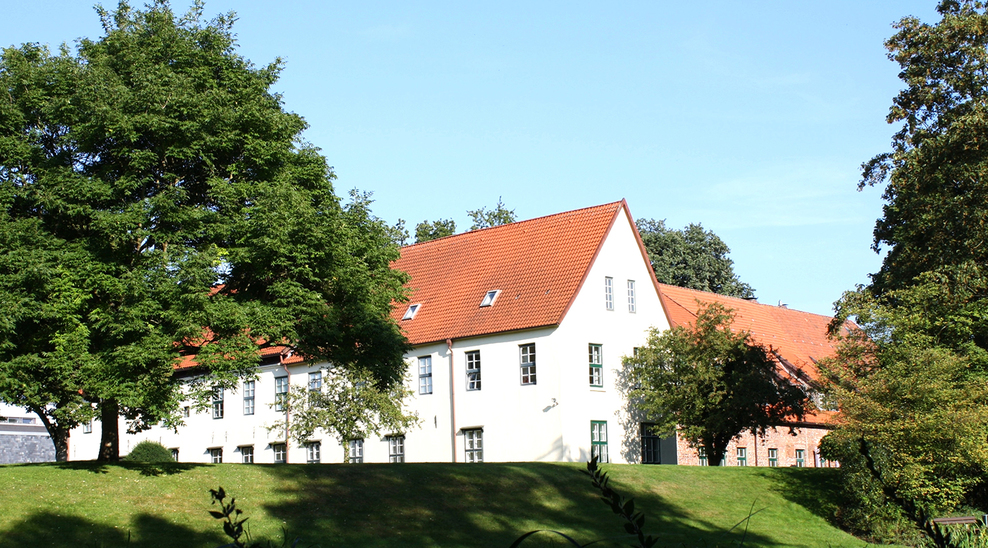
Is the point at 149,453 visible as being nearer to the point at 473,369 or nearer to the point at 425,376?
the point at 425,376

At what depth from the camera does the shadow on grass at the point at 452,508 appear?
62.8 feet

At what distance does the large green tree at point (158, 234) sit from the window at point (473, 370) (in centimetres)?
1151

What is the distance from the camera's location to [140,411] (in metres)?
21.1

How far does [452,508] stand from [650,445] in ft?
54.8

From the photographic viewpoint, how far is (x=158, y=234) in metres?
21.4

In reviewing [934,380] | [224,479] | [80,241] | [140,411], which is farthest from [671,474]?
[80,241]

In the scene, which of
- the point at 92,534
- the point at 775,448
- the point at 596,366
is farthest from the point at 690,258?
the point at 92,534

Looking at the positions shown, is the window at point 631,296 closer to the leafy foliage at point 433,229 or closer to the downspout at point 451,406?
the downspout at point 451,406

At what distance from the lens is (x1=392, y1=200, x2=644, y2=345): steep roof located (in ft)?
117

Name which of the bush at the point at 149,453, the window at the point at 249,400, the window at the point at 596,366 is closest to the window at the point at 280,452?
the window at the point at 249,400

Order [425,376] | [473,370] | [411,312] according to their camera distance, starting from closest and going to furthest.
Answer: [473,370]
[425,376]
[411,312]

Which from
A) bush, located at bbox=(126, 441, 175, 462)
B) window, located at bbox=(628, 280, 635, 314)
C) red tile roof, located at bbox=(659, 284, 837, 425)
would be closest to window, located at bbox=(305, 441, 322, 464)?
bush, located at bbox=(126, 441, 175, 462)

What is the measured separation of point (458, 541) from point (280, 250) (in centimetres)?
745

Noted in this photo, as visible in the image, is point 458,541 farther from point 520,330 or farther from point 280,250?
point 520,330
